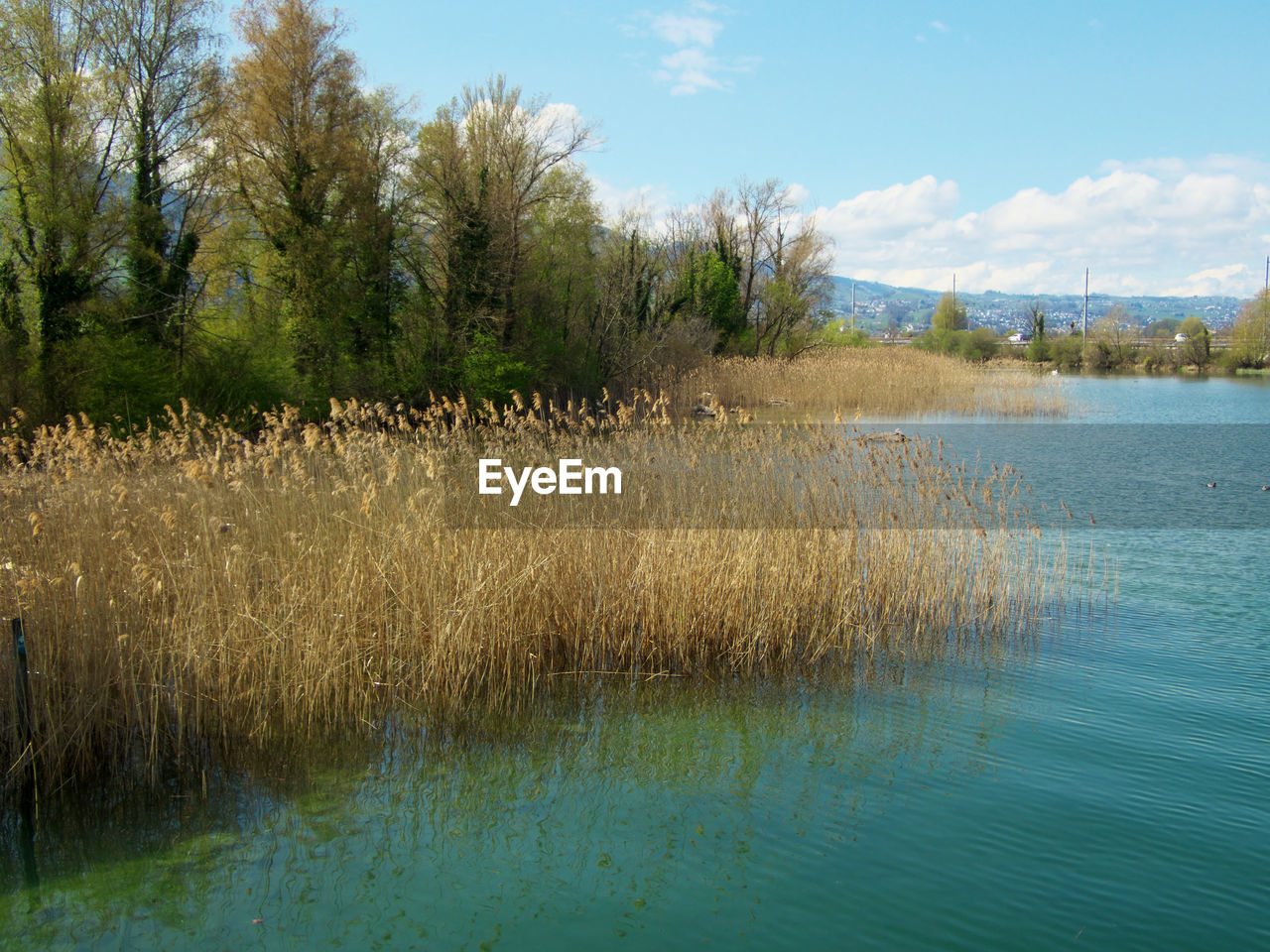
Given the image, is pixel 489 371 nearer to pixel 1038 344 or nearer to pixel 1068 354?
pixel 1068 354

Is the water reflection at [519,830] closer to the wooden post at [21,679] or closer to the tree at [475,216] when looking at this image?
the wooden post at [21,679]

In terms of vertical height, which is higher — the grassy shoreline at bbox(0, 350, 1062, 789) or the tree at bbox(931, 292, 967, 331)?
the tree at bbox(931, 292, 967, 331)

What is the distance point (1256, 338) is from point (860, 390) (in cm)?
3903

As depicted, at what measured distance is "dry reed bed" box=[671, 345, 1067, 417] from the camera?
87.9 feet

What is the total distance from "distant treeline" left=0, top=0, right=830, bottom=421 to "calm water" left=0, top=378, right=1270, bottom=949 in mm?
12830

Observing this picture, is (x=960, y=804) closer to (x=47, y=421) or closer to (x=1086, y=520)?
(x=1086, y=520)

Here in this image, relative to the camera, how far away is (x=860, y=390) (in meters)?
27.5

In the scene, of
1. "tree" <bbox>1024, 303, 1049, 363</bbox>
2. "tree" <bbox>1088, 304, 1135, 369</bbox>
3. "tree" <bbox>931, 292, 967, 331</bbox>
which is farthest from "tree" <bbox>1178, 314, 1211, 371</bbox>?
"tree" <bbox>931, 292, 967, 331</bbox>

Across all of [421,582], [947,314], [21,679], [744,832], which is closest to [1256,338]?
[947,314]

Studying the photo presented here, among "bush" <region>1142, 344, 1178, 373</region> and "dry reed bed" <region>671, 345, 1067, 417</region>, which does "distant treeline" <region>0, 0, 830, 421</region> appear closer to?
"dry reed bed" <region>671, 345, 1067, 417</region>

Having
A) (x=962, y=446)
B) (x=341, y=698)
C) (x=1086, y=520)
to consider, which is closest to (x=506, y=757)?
(x=341, y=698)

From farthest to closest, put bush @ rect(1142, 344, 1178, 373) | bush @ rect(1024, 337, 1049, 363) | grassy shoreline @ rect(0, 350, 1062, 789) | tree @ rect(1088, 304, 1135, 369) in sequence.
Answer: bush @ rect(1024, 337, 1049, 363) < tree @ rect(1088, 304, 1135, 369) < bush @ rect(1142, 344, 1178, 373) < grassy shoreline @ rect(0, 350, 1062, 789)

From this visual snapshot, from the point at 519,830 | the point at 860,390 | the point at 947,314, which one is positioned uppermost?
the point at 947,314

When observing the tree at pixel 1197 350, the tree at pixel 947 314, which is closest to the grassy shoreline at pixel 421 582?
the tree at pixel 1197 350
